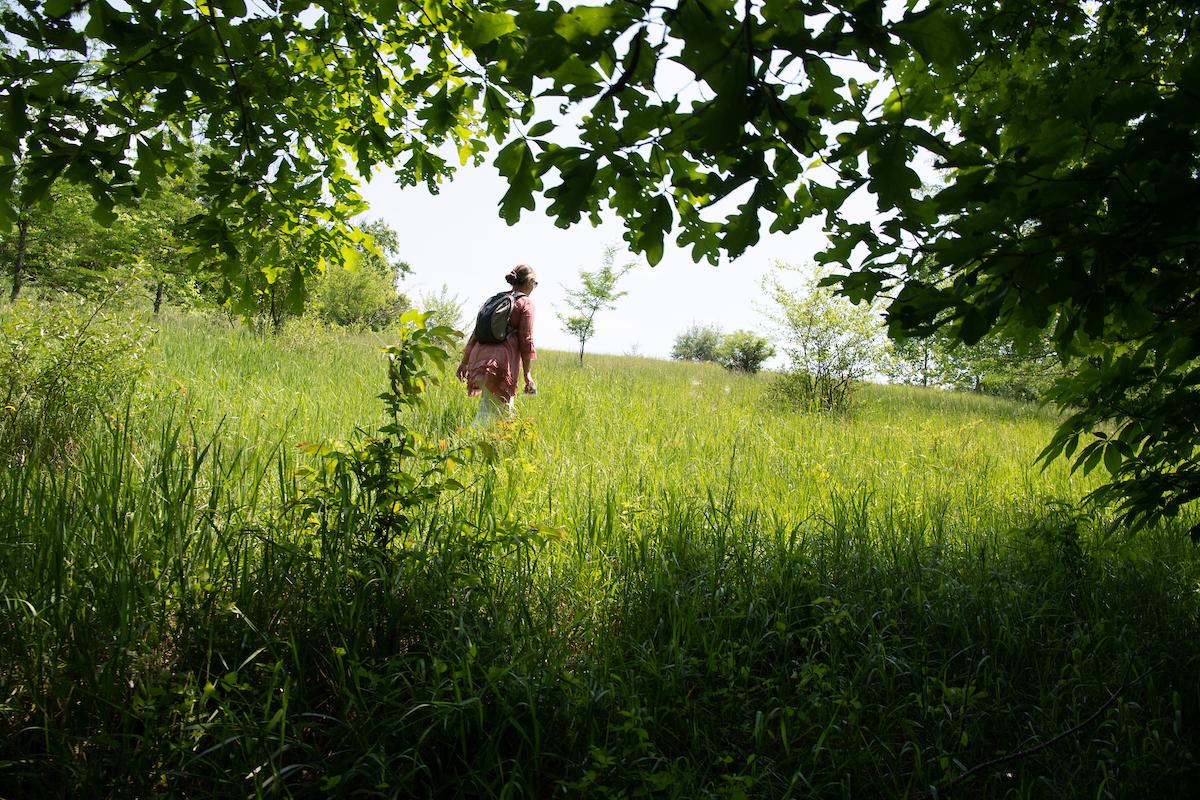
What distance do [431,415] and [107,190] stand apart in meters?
4.63

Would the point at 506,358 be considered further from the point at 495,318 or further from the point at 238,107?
the point at 238,107

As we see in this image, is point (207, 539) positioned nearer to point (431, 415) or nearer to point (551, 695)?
point (551, 695)

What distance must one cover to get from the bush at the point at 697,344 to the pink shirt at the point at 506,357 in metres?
48.6

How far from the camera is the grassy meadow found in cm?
173

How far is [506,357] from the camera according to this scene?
20.1ft

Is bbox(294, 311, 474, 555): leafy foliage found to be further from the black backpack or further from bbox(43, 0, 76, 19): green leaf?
the black backpack

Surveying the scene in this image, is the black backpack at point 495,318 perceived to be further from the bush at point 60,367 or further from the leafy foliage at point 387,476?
the leafy foliage at point 387,476

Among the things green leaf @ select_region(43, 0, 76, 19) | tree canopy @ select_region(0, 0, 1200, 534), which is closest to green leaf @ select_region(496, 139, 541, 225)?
tree canopy @ select_region(0, 0, 1200, 534)

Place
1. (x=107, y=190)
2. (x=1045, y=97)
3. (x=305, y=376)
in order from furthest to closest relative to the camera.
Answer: (x=305, y=376)
(x=1045, y=97)
(x=107, y=190)

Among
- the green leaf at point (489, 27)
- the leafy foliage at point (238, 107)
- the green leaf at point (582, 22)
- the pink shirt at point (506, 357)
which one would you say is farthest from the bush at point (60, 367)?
the green leaf at point (582, 22)

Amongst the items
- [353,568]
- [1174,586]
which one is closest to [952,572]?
[1174,586]

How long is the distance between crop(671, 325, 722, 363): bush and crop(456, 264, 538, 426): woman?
4855 cm

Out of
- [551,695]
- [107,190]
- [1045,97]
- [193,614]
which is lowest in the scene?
[551,695]

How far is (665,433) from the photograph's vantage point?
255 inches
